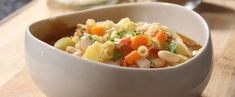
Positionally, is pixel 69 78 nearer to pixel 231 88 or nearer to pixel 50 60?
pixel 50 60

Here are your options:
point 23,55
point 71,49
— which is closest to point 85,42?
point 71,49

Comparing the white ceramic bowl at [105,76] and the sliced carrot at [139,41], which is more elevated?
the sliced carrot at [139,41]

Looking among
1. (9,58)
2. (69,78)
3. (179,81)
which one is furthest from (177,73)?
(9,58)

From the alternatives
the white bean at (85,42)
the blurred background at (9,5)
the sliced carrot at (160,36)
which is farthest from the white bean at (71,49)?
the blurred background at (9,5)

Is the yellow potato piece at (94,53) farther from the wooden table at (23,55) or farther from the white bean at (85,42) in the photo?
the wooden table at (23,55)

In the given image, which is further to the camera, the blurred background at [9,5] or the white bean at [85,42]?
the blurred background at [9,5]

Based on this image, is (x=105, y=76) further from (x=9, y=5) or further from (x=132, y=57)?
(x=9, y=5)

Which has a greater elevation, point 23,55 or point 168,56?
point 168,56
